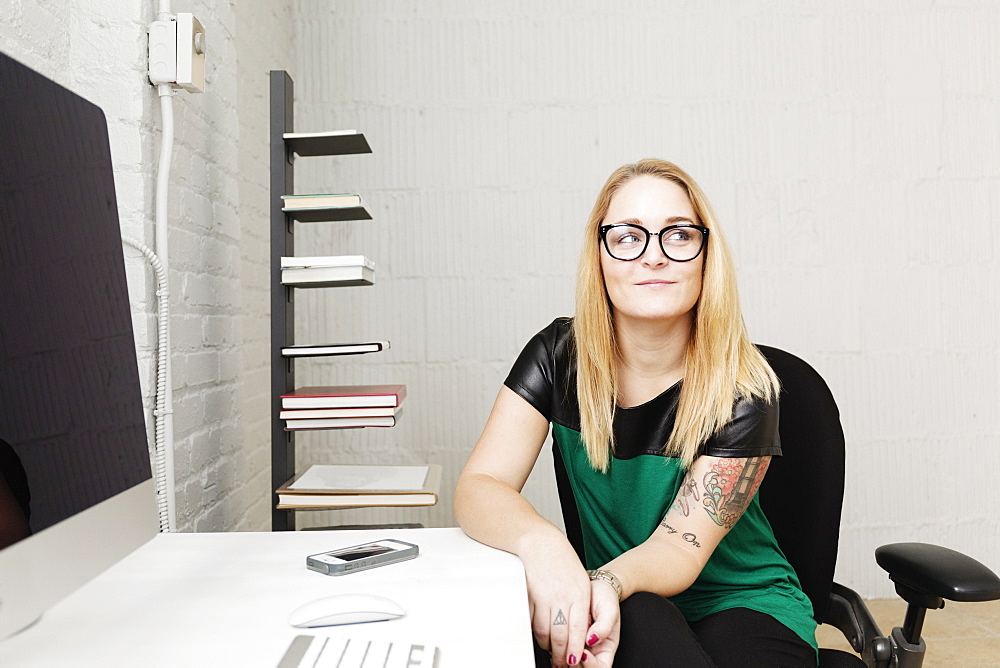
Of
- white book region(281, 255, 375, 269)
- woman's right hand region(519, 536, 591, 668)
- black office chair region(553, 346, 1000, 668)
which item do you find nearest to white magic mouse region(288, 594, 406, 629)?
woman's right hand region(519, 536, 591, 668)

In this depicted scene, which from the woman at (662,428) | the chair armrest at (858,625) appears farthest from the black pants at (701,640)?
the chair armrest at (858,625)

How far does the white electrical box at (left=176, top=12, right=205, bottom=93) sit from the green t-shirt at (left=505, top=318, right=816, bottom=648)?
2.66 feet

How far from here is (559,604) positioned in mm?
1013

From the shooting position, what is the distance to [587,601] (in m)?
1.01

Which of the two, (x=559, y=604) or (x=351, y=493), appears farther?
(x=351, y=493)

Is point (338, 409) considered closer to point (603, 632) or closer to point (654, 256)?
point (654, 256)

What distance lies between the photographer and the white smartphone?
3.16 feet

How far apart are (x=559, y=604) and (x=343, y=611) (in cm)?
32

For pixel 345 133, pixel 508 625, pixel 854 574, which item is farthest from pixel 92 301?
pixel 854 574

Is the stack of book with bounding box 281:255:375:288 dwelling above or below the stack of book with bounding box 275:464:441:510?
above

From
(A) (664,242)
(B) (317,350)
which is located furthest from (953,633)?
→ (B) (317,350)

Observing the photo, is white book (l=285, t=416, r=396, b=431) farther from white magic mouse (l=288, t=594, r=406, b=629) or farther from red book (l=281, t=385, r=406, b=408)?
white magic mouse (l=288, t=594, r=406, b=629)

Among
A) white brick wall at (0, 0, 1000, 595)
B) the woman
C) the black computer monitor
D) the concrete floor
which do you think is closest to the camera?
the black computer monitor

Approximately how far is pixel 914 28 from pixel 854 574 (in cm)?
197
